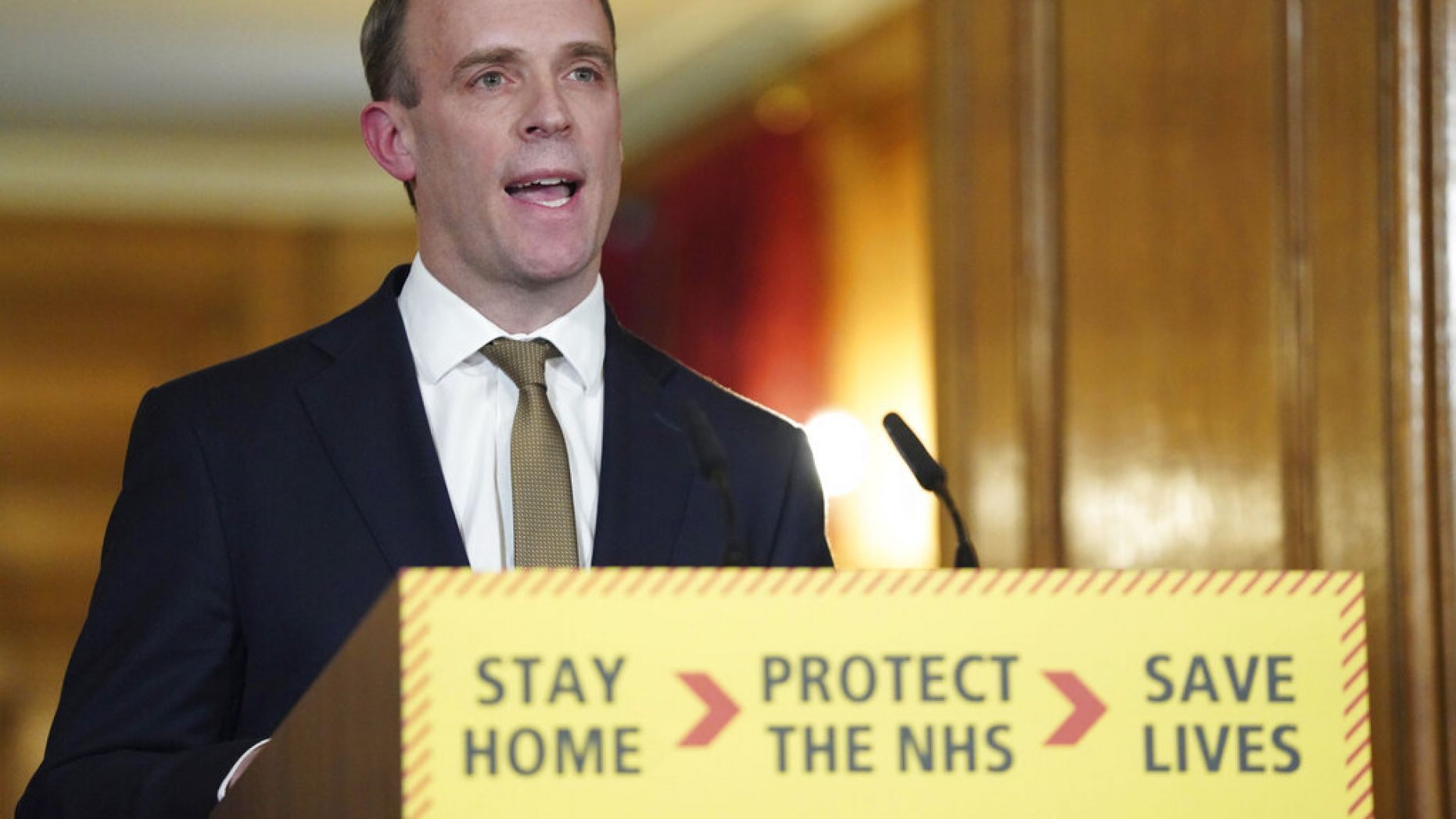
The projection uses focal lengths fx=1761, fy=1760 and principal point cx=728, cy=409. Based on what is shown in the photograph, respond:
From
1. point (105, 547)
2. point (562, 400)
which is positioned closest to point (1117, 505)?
point (562, 400)

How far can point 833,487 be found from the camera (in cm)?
446

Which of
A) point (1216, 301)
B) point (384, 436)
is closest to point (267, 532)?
point (384, 436)

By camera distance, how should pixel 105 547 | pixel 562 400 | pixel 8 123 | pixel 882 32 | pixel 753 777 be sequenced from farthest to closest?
pixel 8 123 → pixel 882 32 → pixel 562 400 → pixel 105 547 → pixel 753 777

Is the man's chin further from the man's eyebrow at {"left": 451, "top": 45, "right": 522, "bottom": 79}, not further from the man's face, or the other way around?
the man's eyebrow at {"left": 451, "top": 45, "right": 522, "bottom": 79}

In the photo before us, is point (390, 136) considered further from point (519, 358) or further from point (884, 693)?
point (884, 693)

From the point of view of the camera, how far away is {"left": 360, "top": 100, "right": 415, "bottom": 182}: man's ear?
1515 millimetres

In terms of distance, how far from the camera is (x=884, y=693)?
0.72 metres

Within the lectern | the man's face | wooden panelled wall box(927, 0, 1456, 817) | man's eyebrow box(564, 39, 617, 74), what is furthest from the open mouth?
wooden panelled wall box(927, 0, 1456, 817)

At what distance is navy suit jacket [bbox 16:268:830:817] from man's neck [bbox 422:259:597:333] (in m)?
0.06

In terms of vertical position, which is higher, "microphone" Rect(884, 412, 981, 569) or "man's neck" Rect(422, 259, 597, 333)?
"man's neck" Rect(422, 259, 597, 333)

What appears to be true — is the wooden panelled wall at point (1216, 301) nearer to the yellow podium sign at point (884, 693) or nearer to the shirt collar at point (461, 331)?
the shirt collar at point (461, 331)

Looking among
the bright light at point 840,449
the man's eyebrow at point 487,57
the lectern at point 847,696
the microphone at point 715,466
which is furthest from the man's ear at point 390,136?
the bright light at point 840,449

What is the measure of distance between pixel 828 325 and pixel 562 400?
2961mm

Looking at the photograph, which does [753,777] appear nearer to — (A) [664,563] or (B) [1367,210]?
(A) [664,563]
